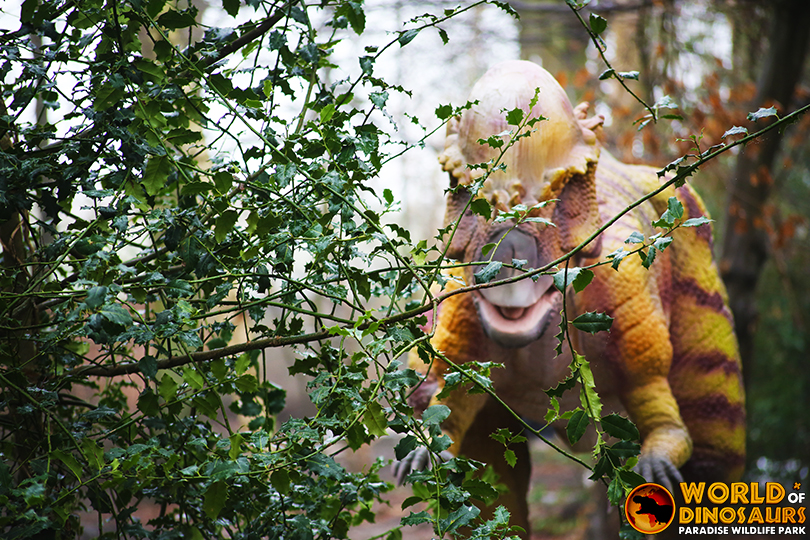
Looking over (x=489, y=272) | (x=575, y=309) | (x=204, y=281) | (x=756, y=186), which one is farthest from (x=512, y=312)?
(x=756, y=186)

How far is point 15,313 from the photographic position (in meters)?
0.84

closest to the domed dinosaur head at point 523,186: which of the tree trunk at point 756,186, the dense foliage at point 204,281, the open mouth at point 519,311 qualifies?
the open mouth at point 519,311

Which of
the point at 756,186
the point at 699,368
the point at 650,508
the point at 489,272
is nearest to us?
the point at 489,272

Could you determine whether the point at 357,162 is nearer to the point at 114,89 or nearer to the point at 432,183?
the point at 114,89

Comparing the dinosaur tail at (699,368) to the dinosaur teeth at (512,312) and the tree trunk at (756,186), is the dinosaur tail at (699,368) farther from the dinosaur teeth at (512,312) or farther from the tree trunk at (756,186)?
the tree trunk at (756,186)

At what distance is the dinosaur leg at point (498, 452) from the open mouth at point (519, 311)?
0.82 ft

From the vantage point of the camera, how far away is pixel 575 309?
1141 millimetres

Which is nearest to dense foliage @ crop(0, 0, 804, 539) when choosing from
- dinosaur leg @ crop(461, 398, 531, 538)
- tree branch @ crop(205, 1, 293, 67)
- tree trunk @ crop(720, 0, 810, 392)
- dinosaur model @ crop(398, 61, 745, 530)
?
tree branch @ crop(205, 1, 293, 67)

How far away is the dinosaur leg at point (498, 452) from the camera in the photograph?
4.34 ft

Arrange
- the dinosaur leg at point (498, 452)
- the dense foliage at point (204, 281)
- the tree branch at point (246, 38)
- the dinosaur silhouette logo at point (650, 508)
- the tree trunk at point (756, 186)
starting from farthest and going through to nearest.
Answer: the tree trunk at point (756, 186) → the dinosaur leg at point (498, 452) → the dinosaur silhouette logo at point (650, 508) → the tree branch at point (246, 38) → the dense foliage at point (204, 281)

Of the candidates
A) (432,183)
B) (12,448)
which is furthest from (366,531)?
(12,448)

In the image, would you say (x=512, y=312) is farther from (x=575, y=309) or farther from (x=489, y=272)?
(x=489, y=272)

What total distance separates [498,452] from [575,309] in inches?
15.4

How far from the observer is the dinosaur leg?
1.32 meters
